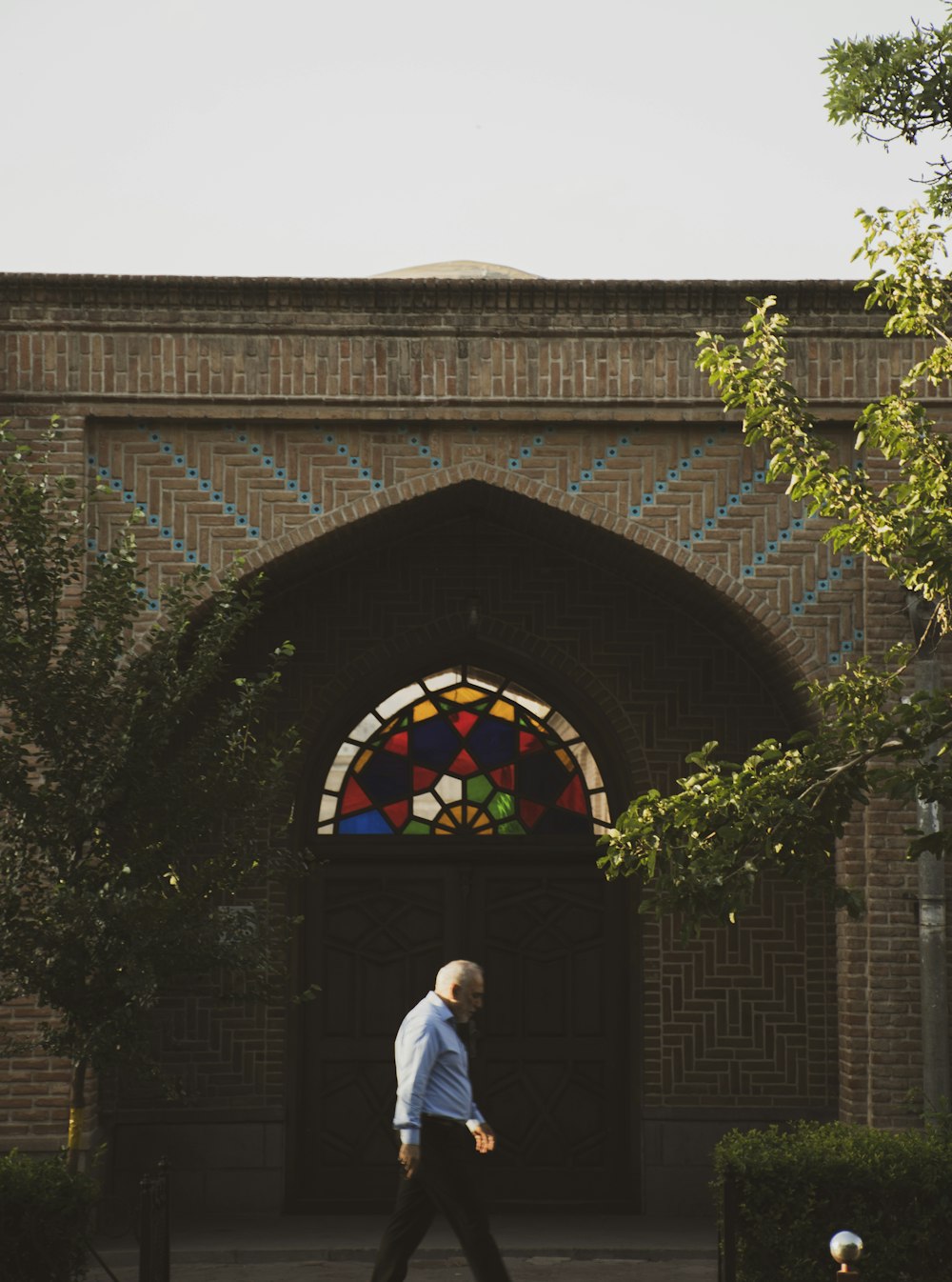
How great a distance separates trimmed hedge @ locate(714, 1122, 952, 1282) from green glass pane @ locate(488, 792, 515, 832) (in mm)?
4252

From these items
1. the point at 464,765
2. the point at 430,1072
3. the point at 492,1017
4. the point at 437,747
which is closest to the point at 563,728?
the point at 464,765

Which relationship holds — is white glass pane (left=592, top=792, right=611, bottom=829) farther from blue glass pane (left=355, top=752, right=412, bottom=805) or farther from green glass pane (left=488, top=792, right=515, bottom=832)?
blue glass pane (left=355, top=752, right=412, bottom=805)

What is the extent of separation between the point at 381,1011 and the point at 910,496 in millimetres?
5658

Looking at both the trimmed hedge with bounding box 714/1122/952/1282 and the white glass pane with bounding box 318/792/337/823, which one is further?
the white glass pane with bounding box 318/792/337/823

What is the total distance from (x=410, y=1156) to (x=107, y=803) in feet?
8.20

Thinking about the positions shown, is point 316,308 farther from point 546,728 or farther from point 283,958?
point 283,958

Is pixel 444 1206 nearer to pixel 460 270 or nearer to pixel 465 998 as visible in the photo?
pixel 465 998

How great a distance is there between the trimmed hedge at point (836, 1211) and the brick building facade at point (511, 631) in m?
2.44

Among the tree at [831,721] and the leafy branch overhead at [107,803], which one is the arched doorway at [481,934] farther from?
the tree at [831,721]

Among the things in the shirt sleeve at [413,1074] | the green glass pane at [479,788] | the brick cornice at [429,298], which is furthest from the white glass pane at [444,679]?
the shirt sleeve at [413,1074]

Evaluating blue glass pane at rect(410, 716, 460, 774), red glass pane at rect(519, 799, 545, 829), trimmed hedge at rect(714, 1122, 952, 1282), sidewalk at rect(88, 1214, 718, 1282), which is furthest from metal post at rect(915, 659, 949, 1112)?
blue glass pane at rect(410, 716, 460, 774)

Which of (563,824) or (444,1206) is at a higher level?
(563,824)

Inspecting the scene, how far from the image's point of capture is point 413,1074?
7.34 meters

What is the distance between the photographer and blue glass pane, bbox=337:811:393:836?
12250 millimetres
